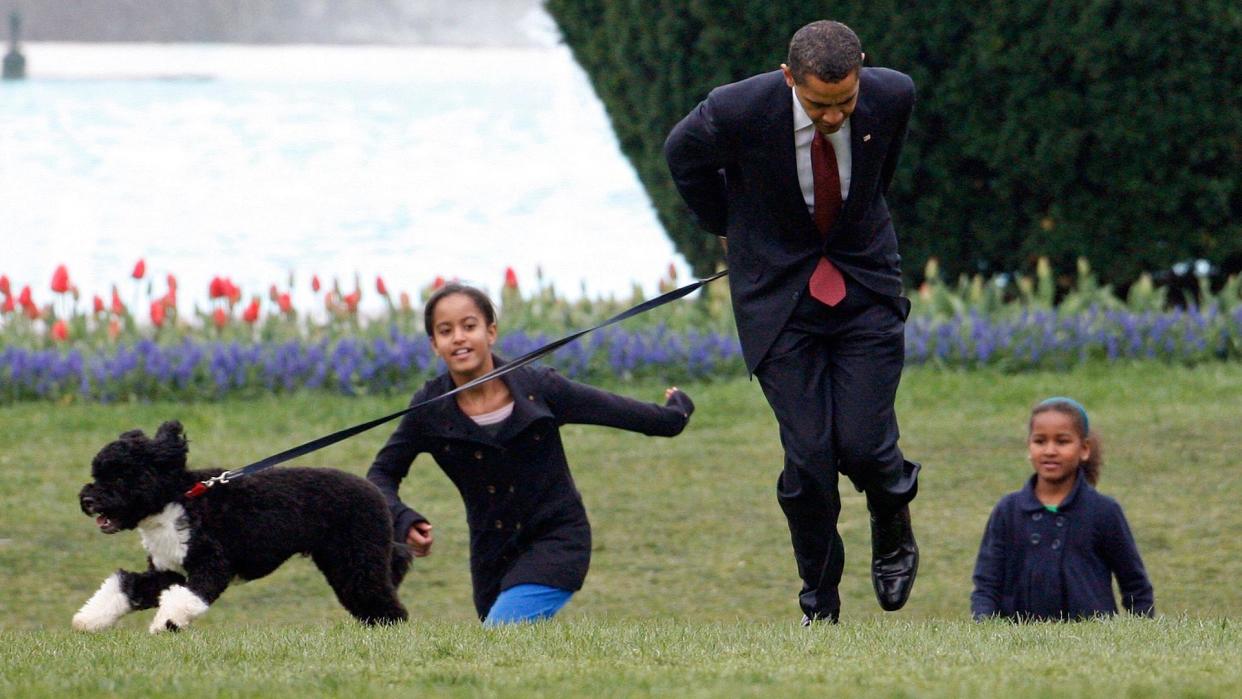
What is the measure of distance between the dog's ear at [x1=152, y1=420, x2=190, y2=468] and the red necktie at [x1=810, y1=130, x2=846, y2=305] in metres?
2.02

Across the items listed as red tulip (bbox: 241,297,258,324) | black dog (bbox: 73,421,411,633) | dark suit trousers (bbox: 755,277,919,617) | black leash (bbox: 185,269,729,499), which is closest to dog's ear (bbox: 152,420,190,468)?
black dog (bbox: 73,421,411,633)

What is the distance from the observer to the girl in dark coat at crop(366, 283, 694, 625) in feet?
21.1

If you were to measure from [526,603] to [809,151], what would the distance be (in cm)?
187

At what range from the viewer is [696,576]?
8.91 metres

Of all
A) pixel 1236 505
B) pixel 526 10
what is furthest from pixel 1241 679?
pixel 526 10

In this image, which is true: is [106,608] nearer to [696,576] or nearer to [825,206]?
[825,206]

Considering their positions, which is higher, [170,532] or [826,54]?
[826,54]

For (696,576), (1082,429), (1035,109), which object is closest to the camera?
(1082,429)

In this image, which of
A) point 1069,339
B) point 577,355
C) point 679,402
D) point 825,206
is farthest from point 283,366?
point 825,206

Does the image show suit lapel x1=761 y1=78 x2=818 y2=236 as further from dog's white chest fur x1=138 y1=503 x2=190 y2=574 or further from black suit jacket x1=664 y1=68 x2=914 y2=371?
dog's white chest fur x1=138 y1=503 x2=190 y2=574

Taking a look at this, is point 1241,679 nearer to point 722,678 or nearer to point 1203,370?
point 722,678

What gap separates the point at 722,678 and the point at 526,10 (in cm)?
3364

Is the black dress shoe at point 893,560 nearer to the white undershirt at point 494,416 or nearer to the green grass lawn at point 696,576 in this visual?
the green grass lawn at point 696,576

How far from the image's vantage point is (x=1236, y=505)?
31.4ft
